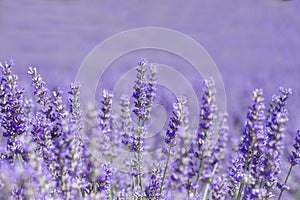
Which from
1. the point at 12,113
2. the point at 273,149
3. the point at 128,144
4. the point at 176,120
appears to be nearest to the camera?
the point at 273,149

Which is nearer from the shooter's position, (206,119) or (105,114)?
(206,119)

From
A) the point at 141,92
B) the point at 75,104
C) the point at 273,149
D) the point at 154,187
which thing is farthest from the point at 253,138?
the point at 75,104

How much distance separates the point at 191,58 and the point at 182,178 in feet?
12.0

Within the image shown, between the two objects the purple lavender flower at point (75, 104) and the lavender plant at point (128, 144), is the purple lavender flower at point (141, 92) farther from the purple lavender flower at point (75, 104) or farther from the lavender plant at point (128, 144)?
the purple lavender flower at point (75, 104)

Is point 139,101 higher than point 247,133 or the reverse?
higher

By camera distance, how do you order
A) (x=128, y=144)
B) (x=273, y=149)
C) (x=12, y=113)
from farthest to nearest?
1. (x=128, y=144)
2. (x=12, y=113)
3. (x=273, y=149)

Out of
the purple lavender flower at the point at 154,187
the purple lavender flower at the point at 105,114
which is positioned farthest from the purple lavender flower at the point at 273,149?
the purple lavender flower at the point at 105,114

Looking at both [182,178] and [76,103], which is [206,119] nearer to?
[182,178]

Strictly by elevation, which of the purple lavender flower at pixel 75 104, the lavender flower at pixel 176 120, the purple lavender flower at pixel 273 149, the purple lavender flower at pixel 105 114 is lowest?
the purple lavender flower at pixel 273 149

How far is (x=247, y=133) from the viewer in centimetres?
148

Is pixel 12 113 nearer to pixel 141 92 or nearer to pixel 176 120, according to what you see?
pixel 141 92

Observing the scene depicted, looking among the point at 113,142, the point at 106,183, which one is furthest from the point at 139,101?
the point at 106,183

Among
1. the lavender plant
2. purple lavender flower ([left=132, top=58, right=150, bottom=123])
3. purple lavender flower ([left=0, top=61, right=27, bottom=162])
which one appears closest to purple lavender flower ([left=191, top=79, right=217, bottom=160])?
the lavender plant

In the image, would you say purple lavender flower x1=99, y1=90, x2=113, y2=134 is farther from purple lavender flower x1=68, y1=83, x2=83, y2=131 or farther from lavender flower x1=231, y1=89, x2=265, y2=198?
lavender flower x1=231, y1=89, x2=265, y2=198
